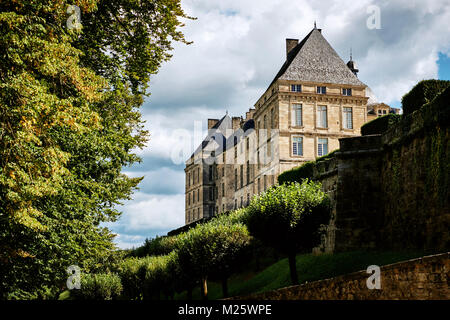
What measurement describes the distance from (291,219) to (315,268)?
297 cm

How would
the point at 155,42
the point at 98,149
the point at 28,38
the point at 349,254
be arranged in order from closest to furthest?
the point at 28,38, the point at 98,149, the point at 155,42, the point at 349,254

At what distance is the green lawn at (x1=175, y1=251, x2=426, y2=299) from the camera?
19484 millimetres

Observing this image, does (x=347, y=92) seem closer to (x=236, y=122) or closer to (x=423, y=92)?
(x=236, y=122)

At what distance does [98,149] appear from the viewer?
57.2ft

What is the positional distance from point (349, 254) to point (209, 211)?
192ft

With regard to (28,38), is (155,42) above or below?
Answer: above

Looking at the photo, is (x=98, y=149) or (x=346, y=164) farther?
(x=346, y=164)

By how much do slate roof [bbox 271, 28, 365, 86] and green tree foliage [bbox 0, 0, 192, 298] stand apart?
29.0 meters

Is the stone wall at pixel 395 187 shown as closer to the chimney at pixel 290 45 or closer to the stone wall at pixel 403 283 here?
the stone wall at pixel 403 283

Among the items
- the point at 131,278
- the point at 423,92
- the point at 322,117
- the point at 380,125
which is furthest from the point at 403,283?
the point at 322,117

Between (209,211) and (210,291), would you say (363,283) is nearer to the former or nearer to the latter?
(210,291)
